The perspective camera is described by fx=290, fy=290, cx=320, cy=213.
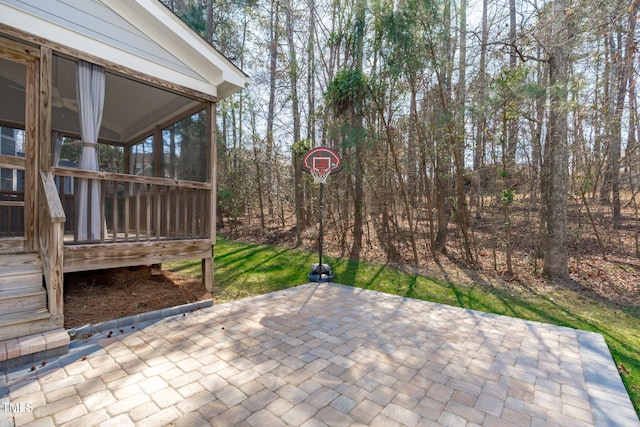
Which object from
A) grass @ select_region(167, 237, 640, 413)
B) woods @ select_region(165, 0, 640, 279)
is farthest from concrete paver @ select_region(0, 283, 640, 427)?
woods @ select_region(165, 0, 640, 279)

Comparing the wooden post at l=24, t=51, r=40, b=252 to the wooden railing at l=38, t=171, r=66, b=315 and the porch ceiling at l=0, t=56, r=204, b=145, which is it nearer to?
the wooden railing at l=38, t=171, r=66, b=315

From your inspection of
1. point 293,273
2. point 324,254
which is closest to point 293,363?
point 293,273

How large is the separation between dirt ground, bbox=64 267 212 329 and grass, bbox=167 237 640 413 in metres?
0.54

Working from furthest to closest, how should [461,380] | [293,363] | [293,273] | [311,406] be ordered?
[293,273] < [293,363] < [461,380] < [311,406]

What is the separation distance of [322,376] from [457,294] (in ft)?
10.8

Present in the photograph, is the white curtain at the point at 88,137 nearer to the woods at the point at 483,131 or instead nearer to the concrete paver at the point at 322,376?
the concrete paver at the point at 322,376

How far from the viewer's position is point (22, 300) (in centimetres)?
275

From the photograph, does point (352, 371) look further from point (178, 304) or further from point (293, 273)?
point (293, 273)

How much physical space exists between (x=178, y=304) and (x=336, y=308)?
6.72 feet

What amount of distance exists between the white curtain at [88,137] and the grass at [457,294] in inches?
73.1

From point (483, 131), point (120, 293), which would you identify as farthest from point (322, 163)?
point (120, 293)

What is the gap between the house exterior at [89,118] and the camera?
Result: 9.48 feet

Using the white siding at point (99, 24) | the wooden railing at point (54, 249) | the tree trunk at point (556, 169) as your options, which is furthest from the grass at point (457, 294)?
the white siding at point (99, 24)

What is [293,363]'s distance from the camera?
2.43 m
